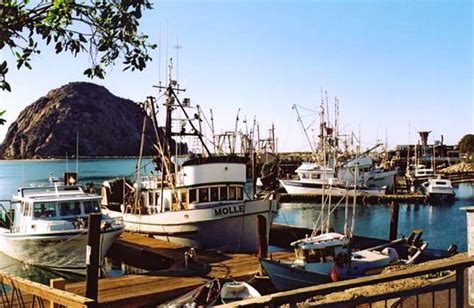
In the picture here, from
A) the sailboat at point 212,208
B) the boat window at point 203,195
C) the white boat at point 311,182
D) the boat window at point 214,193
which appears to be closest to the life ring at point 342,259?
the sailboat at point 212,208

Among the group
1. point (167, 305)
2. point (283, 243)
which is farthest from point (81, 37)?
→ point (283, 243)

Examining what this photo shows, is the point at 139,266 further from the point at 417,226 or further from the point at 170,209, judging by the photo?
the point at 417,226

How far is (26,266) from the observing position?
24609 mm

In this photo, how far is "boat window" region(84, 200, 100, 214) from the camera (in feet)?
79.8

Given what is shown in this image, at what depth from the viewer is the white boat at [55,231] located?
2239cm

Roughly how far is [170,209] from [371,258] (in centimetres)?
1119

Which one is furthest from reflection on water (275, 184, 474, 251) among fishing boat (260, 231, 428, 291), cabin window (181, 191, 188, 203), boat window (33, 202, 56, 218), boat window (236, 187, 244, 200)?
boat window (33, 202, 56, 218)

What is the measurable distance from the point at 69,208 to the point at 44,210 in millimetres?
1109

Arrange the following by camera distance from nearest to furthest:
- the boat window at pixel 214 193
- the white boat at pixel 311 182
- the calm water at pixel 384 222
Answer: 1. the calm water at pixel 384 222
2. the boat window at pixel 214 193
3. the white boat at pixel 311 182

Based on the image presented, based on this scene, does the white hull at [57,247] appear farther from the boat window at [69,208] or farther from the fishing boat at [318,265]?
the fishing boat at [318,265]

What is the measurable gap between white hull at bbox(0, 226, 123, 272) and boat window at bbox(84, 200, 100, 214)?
1.87 meters

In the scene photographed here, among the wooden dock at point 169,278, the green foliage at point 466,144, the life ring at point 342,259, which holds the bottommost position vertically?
the wooden dock at point 169,278

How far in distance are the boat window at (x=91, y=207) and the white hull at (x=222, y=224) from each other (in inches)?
139

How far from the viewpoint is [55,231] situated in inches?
874
